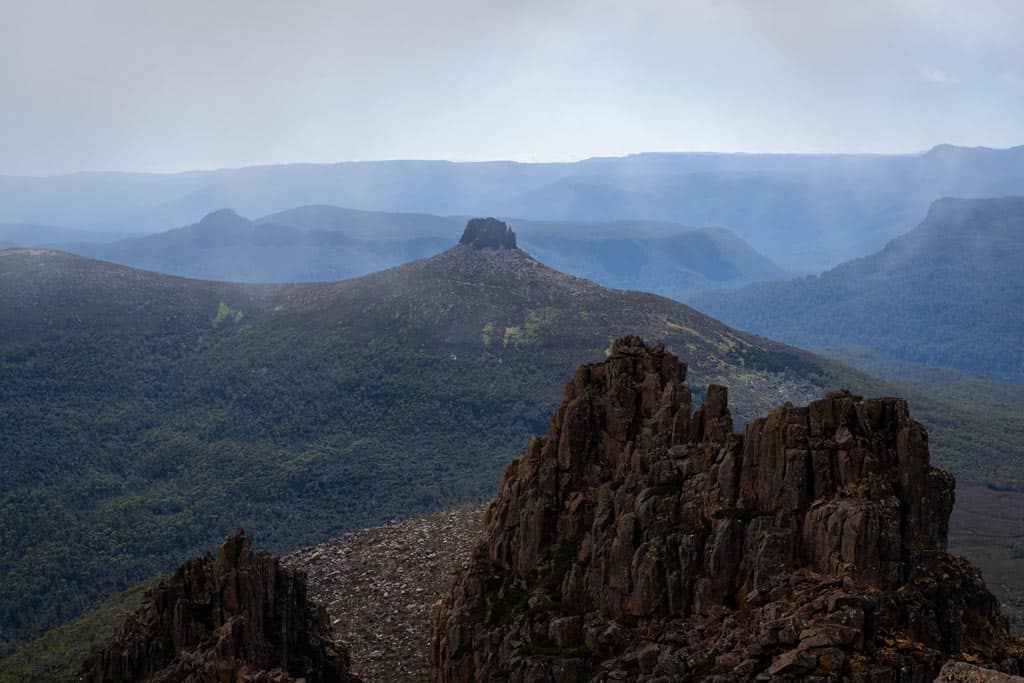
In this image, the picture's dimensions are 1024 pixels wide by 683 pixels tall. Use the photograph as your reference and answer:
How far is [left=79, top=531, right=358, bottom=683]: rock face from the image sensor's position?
34.1 m

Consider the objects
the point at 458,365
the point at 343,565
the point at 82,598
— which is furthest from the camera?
the point at 458,365

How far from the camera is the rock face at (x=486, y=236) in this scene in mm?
192500

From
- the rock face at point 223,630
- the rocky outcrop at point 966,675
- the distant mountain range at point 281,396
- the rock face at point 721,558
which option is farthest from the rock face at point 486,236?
the rocky outcrop at point 966,675

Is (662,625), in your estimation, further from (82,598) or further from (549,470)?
(82,598)

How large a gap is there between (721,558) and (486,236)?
166592mm

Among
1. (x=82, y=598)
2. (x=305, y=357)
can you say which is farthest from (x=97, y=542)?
(x=305, y=357)

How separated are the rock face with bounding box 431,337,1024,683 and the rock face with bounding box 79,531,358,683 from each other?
20.3 feet

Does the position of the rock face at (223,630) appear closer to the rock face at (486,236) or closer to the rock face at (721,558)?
the rock face at (721,558)

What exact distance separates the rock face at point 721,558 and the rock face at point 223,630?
20.3 feet

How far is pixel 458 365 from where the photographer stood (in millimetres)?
151500

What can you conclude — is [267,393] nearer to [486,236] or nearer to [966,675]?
[486,236]

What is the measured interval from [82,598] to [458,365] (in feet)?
247

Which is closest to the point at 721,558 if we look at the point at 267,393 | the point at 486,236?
the point at 267,393

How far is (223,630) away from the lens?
115 ft
